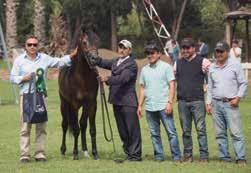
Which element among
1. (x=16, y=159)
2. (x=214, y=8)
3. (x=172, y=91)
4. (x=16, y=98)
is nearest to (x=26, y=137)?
(x=16, y=159)

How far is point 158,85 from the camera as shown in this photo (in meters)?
11.9

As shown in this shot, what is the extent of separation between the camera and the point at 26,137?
12.0 meters

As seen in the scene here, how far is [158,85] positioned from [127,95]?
0.60 metres

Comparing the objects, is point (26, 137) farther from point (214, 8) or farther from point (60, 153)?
point (214, 8)

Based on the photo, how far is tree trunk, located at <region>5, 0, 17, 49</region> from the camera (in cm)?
3891

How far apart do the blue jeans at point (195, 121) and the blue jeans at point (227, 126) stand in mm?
232

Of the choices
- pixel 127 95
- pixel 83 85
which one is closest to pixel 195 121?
pixel 127 95

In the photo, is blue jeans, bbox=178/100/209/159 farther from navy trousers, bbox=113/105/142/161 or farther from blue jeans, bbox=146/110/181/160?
navy trousers, bbox=113/105/142/161

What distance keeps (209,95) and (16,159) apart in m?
3.60

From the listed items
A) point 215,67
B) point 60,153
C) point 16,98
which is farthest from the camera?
point 16,98

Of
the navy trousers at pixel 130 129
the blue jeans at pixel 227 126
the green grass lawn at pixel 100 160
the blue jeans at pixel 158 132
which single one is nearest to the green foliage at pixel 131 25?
the green grass lawn at pixel 100 160

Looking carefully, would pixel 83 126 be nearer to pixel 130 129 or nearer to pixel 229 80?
pixel 130 129

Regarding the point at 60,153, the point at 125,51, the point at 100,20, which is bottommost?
the point at 60,153

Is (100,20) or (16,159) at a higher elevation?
(100,20)
